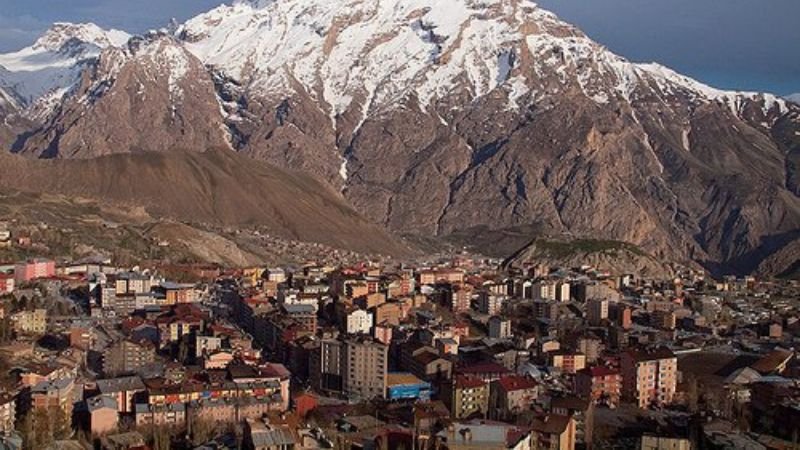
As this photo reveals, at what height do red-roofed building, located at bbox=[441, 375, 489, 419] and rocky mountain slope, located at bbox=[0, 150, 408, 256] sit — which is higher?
rocky mountain slope, located at bbox=[0, 150, 408, 256]

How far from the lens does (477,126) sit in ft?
544

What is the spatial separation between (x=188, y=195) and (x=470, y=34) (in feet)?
278

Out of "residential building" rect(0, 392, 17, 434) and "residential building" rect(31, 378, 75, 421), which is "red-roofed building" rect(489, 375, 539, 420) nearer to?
"residential building" rect(31, 378, 75, 421)

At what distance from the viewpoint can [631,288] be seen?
71.5 meters

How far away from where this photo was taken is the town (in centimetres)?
3194

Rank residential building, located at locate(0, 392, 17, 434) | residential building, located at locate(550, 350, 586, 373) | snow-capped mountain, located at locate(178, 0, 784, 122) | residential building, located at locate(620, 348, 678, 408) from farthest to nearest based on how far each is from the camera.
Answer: snow-capped mountain, located at locate(178, 0, 784, 122) < residential building, located at locate(550, 350, 586, 373) < residential building, located at locate(620, 348, 678, 408) < residential building, located at locate(0, 392, 17, 434)

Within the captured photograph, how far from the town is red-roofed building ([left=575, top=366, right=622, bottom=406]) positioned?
68 millimetres

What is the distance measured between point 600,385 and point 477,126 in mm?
127518

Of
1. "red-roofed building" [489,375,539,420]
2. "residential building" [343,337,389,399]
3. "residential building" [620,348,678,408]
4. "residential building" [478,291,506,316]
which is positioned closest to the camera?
"red-roofed building" [489,375,539,420]

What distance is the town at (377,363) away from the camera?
105ft

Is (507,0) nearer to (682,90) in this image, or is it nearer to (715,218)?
(682,90)

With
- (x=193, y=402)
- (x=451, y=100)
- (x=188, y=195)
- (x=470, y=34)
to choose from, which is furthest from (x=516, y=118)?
(x=193, y=402)

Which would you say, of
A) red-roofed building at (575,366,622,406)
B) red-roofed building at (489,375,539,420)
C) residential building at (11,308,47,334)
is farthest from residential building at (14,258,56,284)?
red-roofed building at (575,366,622,406)

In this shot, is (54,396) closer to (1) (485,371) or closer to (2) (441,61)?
(1) (485,371)
